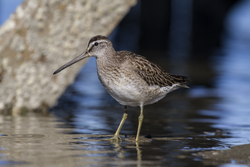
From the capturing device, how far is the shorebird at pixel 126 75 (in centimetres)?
573

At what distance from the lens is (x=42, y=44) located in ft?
25.6

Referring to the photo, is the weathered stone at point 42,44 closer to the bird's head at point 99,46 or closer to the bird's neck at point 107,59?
the bird's head at point 99,46

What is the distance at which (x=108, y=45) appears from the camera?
6.04 meters

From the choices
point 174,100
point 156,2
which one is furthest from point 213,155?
point 156,2

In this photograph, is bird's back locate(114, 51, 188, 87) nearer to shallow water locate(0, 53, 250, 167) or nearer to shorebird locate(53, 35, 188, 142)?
shorebird locate(53, 35, 188, 142)

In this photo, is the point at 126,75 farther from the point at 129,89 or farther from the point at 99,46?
the point at 99,46

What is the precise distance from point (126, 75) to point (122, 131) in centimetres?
109

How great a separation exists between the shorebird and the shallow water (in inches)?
21.2

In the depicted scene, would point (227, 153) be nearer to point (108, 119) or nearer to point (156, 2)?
point (108, 119)

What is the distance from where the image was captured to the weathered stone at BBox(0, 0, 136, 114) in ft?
25.1

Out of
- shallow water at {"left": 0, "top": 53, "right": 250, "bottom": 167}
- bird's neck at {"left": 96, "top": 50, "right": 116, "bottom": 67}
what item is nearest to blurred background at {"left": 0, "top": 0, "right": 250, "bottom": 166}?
shallow water at {"left": 0, "top": 53, "right": 250, "bottom": 167}

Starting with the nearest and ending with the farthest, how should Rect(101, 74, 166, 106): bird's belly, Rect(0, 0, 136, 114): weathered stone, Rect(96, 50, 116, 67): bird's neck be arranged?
Rect(101, 74, 166, 106): bird's belly
Rect(96, 50, 116, 67): bird's neck
Rect(0, 0, 136, 114): weathered stone

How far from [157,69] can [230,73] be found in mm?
7944

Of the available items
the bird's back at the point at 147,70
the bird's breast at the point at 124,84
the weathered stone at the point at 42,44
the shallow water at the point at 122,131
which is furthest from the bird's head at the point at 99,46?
the weathered stone at the point at 42,44
